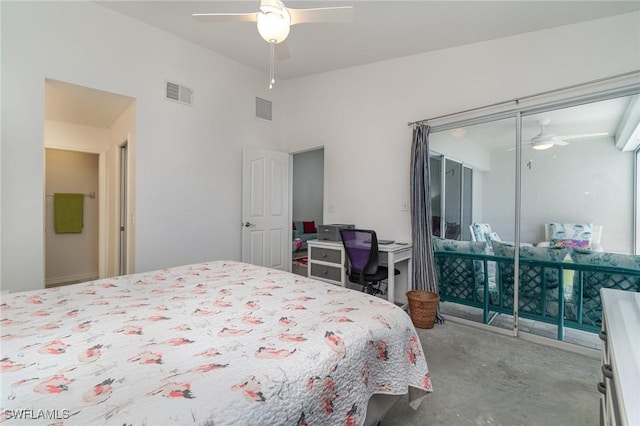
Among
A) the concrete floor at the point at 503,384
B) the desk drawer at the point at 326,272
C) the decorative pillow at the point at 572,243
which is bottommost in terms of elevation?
the concrete floor at the point at 503,384

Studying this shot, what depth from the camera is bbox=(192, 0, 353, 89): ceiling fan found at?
1694mm

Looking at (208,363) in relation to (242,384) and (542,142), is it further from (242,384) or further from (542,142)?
(542,142)

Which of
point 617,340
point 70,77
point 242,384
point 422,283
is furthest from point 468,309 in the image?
point 70,77

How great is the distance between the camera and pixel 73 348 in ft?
3.14

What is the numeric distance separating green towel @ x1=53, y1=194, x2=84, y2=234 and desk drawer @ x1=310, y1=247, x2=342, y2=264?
3830 mm

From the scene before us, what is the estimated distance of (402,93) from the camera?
338cm

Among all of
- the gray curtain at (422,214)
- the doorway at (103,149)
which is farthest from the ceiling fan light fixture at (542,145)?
the doorway at (103,149)

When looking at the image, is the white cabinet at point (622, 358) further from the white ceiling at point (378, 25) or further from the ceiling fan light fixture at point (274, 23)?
the white ceiling at point (378, 25)

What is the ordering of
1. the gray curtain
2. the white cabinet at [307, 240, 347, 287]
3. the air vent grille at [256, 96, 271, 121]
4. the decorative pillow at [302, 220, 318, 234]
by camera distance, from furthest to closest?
1. the decorative pillow at [302, 220, 318, 234]
2. the air vent grille at [256, 96, 271, 121]
3. the white cabinet at [307, 240, 347, 287]
4. the gray curtain

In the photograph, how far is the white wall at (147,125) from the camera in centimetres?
230

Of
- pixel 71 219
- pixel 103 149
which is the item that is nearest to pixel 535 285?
pixel 103 149

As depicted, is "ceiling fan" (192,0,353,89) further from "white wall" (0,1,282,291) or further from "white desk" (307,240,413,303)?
"white desk" (307,240,413,303)

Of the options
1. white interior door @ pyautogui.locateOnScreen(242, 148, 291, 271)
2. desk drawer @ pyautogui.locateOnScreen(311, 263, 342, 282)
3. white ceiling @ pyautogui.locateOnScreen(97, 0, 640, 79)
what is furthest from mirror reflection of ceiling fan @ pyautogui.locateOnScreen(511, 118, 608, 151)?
white interior door @ pyautogui.locateOnScreen(242, 148, 291, 271)

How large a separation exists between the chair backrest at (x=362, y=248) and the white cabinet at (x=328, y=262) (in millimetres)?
199
